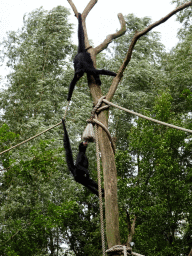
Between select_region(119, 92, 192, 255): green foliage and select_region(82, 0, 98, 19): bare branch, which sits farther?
select_region(119, 92, 192, 255): green foliage

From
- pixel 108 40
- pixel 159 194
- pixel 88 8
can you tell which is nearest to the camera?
pixel 108 40

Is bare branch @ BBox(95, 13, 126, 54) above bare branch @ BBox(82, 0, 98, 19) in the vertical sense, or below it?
below

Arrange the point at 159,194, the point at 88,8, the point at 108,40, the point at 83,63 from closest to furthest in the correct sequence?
the point at 83,63
the point at 108,40
the point at 88,8
the point at 159,194

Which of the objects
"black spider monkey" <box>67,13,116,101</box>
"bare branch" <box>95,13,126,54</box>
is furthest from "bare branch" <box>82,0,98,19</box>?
"bare branch" <box>95,13,126,54</box>

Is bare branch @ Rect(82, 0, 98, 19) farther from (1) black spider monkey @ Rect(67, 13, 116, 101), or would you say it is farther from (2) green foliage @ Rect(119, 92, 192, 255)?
(2) green foliage @ Rect(119, 92, 192, 255)

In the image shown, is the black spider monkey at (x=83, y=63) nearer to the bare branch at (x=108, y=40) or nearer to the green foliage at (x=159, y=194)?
the bare branch at (x=108, y=40)

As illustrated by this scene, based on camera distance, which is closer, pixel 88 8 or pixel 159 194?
pixel 88 8

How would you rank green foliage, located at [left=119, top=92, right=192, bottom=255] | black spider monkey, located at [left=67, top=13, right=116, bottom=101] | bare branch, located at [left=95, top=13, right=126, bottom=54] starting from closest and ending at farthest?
black spider monkey, located at [left=67, top=13, right=116, bottom=101] → bare branch, located at [left=95, top=13, right=126, bottom=54] → green foliage, located at [left=119, top=92, right=192, bottom=255]

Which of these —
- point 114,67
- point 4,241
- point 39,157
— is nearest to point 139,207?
point 39,157

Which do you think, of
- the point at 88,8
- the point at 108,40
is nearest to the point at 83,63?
the point at 108,40

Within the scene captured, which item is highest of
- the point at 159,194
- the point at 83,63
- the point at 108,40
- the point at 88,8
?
the point at 88,8

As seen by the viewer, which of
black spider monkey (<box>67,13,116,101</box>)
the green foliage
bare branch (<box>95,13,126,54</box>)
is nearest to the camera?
black spider monkey (<box>67,13,116,101</box>)

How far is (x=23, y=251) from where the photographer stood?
7.92 meters

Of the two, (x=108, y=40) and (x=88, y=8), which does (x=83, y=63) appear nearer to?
(x=108, y=40)
